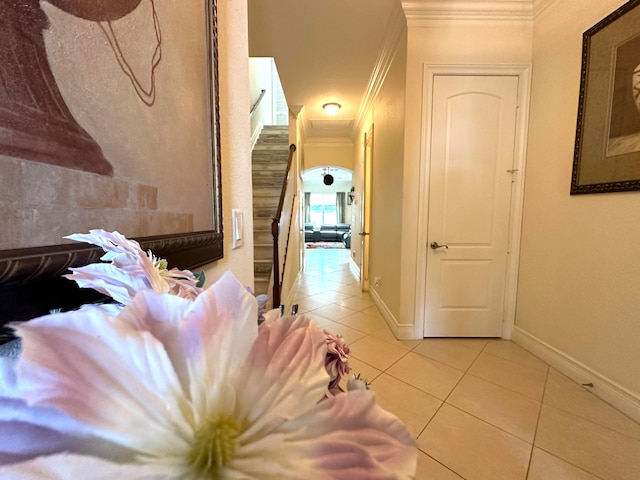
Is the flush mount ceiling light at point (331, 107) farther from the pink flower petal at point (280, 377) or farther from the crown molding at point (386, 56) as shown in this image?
the pink flower petal at point (280, 377)

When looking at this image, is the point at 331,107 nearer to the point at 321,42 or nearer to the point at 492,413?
the point at 321,42

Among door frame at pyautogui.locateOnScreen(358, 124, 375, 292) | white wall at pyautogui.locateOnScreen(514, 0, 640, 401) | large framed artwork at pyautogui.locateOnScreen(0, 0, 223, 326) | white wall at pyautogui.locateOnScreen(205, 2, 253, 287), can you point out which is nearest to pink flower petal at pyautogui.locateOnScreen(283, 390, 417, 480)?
large framed artwork at pyautogui.locateOnScreen(0, 0, 223, 326)

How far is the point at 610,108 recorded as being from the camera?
64.4 inches

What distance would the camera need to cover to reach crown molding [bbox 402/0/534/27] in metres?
2.14

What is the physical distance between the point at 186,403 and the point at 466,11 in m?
3.16

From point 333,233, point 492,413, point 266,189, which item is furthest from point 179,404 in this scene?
point 333,233

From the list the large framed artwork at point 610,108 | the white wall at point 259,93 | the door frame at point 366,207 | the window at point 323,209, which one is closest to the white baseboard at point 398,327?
the door frame at point 366,207

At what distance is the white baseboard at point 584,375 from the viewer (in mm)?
1527

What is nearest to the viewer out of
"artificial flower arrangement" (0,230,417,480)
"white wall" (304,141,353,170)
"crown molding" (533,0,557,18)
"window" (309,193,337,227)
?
"artificial flower arrangement" (0,230,417,480)

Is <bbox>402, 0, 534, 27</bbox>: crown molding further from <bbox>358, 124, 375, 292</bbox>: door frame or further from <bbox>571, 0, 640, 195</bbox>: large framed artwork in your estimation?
<bbox>358, 124, 375, 292</bbox>: door frame

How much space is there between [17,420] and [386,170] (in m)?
3.15

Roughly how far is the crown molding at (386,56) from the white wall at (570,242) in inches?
44.7

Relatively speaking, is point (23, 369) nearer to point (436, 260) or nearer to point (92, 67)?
point (92, 67)

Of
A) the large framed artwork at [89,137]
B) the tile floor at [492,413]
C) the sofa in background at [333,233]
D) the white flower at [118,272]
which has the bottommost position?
the tile floor at [492,413]
